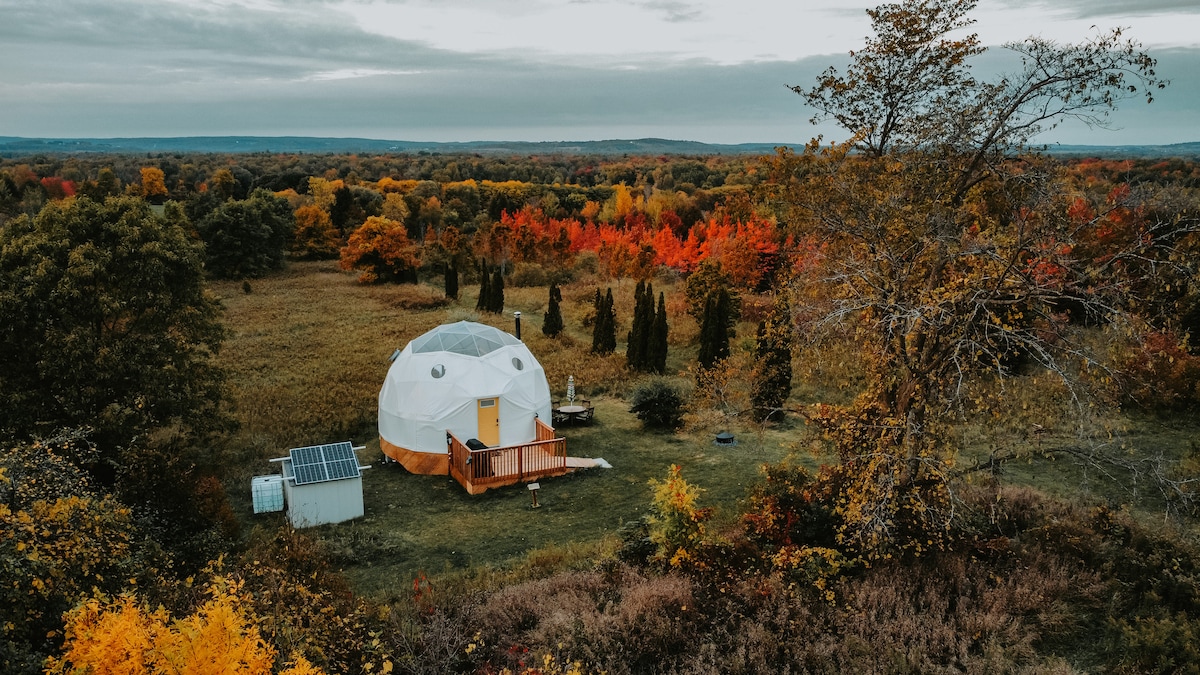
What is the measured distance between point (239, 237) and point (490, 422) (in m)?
35.3

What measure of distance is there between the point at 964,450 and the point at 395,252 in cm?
3560

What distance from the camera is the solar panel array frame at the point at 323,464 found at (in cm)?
1305

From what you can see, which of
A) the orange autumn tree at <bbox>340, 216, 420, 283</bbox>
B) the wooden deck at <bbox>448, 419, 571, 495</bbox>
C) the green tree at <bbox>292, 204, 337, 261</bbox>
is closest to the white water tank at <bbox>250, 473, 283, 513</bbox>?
the wooden deck at <bbox>448, 419, 571, 495</bbox>

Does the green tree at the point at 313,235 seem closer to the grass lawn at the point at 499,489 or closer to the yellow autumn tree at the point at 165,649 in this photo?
the grass lawn at the point at 499,489

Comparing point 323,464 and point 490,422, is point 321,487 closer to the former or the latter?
point 323,464

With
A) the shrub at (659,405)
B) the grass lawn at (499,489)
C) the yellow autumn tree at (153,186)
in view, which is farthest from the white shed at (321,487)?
the yellow autumn tree at (153,186)

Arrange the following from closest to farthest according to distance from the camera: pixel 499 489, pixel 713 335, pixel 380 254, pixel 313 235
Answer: pixel 499 489 → pixel 713 335 → pixel 380 254 → pixel 313 235

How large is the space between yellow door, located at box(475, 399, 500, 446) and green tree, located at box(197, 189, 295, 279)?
34.6 m

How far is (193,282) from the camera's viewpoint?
15.5 meters

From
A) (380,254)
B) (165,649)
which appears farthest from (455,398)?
(380,254)

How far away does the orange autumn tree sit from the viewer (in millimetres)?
42594

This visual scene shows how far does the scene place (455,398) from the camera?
15.8 metres

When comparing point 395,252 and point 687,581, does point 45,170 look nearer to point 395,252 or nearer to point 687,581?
point 395,252

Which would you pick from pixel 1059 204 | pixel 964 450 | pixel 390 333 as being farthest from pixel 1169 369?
pixel 390 333
